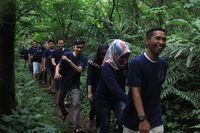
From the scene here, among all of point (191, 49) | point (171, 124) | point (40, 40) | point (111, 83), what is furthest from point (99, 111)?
Answer: point (40, 40)

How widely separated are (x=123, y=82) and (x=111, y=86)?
0.44 metres

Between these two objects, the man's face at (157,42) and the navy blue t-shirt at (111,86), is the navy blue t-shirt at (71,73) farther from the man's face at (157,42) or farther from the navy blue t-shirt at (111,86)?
the man's face at (157,42)

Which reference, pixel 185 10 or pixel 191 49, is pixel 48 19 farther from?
pixel 191 49

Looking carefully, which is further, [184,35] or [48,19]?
[48,19]

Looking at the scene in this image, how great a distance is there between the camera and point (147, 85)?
5.10m

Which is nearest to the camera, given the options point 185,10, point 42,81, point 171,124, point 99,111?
point 99,111

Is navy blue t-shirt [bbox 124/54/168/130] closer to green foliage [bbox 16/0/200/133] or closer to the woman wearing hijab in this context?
the woman wearing hijab

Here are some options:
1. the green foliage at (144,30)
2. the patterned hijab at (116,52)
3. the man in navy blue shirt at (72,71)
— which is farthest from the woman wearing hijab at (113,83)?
the man in navy blue shirt at (72,71)

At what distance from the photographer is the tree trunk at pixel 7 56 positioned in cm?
694

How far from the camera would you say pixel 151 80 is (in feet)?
16.7

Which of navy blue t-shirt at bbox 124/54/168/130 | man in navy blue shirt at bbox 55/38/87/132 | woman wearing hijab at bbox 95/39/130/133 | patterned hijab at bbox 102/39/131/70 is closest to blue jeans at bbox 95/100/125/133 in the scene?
woman wearing hijab at bbox 95/39/130/133

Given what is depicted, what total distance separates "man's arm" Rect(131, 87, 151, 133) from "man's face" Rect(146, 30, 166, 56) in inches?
19.8

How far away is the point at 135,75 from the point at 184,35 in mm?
5580

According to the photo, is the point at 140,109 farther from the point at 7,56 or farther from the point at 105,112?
the point at 7,56
